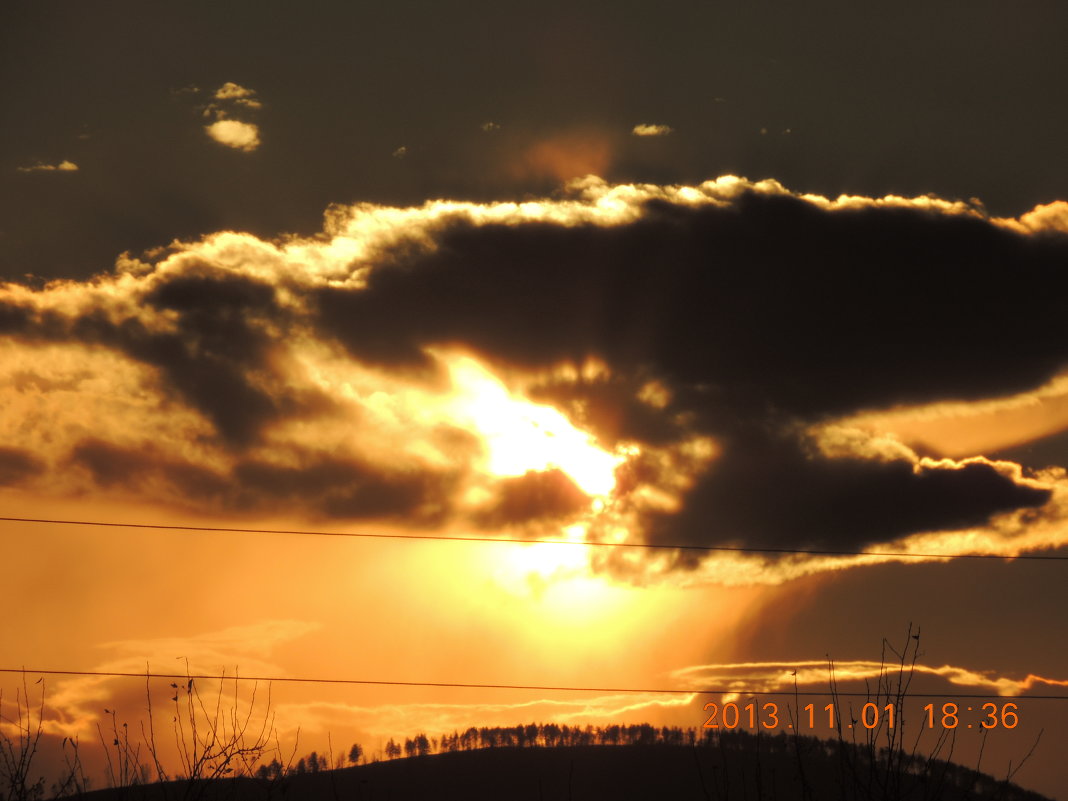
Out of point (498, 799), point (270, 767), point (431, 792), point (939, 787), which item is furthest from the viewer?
point (431, 792)

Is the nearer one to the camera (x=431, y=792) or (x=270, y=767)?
(x=270, y=767)

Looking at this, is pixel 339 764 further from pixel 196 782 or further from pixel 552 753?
pixel 552 753

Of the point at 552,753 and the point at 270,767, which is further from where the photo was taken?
the point at 552,753

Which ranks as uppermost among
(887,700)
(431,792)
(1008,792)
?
(887,700)

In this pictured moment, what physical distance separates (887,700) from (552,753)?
406 ft

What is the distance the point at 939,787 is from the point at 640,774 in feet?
380

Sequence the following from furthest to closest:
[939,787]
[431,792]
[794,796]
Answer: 1. [431,792]
2. [794,796]
3. [939,787]

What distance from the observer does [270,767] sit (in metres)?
11.2

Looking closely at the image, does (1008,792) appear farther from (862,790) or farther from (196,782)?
(196,782)

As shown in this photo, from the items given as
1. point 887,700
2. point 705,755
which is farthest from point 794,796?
point 887,700

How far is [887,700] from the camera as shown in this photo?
34.6ft

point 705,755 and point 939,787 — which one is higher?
point 939,787

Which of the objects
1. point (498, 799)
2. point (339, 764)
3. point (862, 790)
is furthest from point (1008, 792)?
point (498, 799)

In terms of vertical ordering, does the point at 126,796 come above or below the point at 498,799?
above
